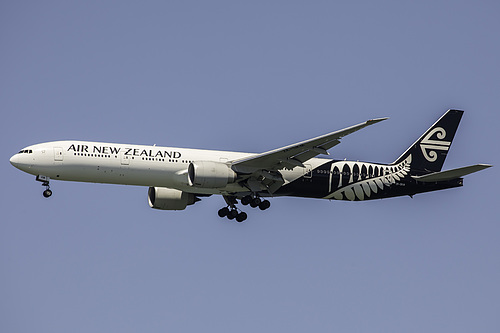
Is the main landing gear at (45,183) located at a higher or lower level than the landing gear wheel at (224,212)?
higher

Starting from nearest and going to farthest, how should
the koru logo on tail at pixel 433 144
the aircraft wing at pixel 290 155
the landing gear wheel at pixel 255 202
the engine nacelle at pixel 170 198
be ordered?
the aircraft wing at pixel 290 155
the landing gear wheel at pixel 255 202
the engine nacelle at pixel 170 198
the koru logo on tail at pixel 433 144

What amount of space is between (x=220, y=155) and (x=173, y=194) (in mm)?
5237

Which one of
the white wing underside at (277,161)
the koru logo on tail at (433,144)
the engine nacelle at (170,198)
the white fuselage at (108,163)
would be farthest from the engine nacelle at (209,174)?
the koru logo on tail at (433,144)

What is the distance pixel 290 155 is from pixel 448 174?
10.2 m

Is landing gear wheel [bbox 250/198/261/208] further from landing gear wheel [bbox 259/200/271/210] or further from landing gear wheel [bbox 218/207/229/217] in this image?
landing gear wheel [bbox 218/207/229/217]

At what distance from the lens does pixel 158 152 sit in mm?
46312

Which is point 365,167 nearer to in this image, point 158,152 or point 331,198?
point 331,198

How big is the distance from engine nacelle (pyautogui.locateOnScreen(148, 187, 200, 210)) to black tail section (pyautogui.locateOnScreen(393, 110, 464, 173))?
43.8 ft

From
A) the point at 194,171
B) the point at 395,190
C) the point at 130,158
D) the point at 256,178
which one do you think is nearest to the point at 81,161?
the point at 130,158

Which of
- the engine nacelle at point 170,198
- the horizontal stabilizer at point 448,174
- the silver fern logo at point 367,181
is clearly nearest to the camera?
the horizontal stabilizer at point 448,174

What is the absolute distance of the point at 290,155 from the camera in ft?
149

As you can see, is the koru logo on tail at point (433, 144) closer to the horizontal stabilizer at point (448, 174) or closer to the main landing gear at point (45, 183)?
the horizontal stabilizer at point (448, 174)

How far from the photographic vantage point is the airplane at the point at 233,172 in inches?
1789

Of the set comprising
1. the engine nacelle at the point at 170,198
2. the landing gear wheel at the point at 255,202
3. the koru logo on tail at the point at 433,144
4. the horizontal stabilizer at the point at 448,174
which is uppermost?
the koru logo on tail at the point at 433,144
